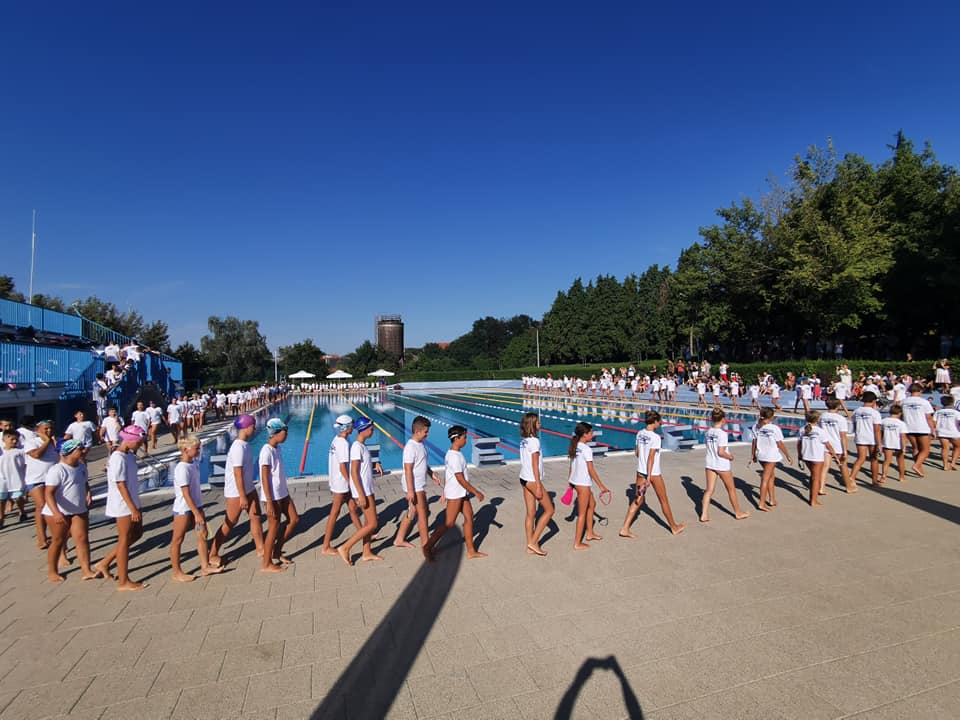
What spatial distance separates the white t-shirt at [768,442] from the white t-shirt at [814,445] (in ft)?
1.78

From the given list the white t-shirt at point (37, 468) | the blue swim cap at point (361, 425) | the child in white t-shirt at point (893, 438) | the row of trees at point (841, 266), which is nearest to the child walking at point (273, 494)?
the blue swim cap at point (361, 425)

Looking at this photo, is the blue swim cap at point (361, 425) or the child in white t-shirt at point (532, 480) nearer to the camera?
the child in white t-shirt at point (532, 480)

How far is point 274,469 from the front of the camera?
16.4 feet

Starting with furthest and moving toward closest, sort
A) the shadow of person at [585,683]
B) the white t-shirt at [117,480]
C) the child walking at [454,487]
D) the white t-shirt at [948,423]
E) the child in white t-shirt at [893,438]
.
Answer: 1. the white t-shirt at [948,423]
2. the child in white t-shirt at [893,438]
3. the child walking at [454,487]
4. the white t-shirt at [117,480]
5. the shadow of person at [585,683]

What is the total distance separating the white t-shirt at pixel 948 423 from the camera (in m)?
8.80

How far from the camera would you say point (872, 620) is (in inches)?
151

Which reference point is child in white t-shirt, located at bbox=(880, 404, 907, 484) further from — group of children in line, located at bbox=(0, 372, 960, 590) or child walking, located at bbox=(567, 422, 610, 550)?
child walking, located at bbox=(567, 422, 610, 550)

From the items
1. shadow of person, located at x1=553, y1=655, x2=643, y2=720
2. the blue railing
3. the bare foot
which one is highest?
the blue railing

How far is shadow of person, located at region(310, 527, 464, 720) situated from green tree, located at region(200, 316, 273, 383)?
185ft

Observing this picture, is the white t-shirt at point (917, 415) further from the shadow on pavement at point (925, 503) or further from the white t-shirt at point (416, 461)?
the white t-shirt at point (416, 461)

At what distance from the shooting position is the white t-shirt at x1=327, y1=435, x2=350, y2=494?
5.20m

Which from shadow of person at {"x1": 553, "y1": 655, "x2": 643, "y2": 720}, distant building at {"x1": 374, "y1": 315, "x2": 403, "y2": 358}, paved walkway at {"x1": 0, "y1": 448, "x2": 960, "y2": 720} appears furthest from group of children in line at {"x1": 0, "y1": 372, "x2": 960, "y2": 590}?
distant building at {"x1": 374, "y1": 315, "x2": 403, "y2": 358}

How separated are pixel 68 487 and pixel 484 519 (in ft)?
14.2

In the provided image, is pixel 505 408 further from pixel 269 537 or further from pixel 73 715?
pixel 73 715
